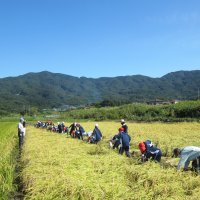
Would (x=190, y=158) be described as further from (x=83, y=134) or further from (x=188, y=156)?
(x=83, y=134)

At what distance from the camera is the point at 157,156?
43.2 ft

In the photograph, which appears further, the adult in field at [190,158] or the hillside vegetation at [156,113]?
the hillside vegetation at [156,113]

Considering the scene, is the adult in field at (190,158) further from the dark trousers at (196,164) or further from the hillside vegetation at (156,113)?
the hillside vegetation at (156,113)

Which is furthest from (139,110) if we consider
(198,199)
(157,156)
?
(198,199)

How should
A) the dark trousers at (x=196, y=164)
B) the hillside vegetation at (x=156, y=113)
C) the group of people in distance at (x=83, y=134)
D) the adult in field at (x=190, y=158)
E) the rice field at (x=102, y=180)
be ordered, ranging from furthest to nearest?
the hillside vegetation at (x=156, y=113)
the group of people in distance at (x=83, y=134)
the adult in field at (x=190, y=158)
the dark trousers at (x=196, y=164)
the rice field at (x=102, y=180)

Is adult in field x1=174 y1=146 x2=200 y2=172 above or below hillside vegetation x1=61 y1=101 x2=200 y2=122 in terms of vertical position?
below

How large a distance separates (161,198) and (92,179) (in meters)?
2.06

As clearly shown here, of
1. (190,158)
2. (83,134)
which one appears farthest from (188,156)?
(83,134)

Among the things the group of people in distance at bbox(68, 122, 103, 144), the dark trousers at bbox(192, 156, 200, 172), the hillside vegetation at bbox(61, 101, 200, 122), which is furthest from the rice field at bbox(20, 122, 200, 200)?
the hillside vegetation at bbox(61, 101, 200, 122)

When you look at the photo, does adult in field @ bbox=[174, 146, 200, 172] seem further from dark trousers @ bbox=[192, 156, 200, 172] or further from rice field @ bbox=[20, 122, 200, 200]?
rice field @ bbox=[20, 122, 200, 200]

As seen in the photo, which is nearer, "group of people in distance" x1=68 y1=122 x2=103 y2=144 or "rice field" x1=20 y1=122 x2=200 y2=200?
"rice field" x1=20 y1=122 x2=200 y2=200

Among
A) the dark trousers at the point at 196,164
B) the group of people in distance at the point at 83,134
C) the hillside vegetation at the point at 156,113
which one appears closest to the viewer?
the dark trousers at the point at 196,164

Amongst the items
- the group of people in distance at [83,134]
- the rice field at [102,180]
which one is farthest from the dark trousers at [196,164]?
the group of people in distance at [83,134]

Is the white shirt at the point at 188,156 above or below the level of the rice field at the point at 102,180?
above
